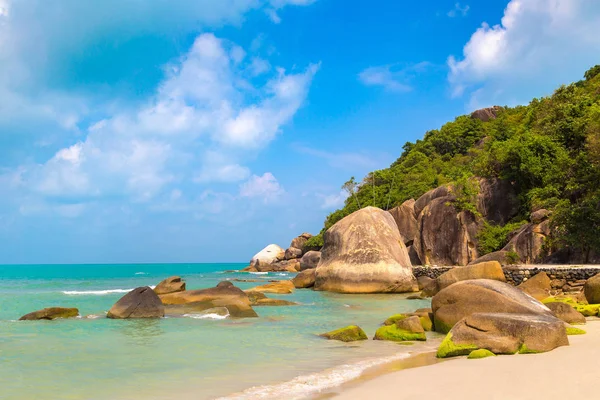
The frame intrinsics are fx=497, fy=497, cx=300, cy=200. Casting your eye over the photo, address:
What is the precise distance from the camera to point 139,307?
50.1 ft

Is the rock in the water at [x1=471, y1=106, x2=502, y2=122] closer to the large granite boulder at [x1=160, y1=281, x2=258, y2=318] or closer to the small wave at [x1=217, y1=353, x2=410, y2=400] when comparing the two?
the large granite boulder at [x1=160, y1=281, x2=258, y2=318]

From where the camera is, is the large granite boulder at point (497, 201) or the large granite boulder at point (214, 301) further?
the large granite boulder at point (497, 201)

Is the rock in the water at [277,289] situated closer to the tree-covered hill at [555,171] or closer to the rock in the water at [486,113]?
the tree-covered hill at [555,171]

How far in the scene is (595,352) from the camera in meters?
7.36

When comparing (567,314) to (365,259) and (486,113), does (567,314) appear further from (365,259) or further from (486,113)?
(486,113)

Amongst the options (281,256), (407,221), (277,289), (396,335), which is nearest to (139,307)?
(396,335)

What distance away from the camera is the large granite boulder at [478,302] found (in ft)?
32.8

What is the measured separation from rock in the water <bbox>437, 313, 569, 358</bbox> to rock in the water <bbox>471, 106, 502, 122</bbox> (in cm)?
6248

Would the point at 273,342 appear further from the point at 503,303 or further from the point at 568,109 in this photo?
the point at 568,109

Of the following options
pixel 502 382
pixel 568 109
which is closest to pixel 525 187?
pixel 568 109

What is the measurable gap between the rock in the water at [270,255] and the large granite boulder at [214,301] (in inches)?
1992

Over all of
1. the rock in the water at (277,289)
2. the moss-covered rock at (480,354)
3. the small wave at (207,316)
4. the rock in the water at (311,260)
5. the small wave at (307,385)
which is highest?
the rock in the water at (311,260)

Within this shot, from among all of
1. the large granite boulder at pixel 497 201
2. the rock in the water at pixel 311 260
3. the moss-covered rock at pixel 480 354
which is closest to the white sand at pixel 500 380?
the moss-covered rock at pixel 480 354

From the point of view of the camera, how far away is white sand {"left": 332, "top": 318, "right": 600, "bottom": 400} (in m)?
5.43
